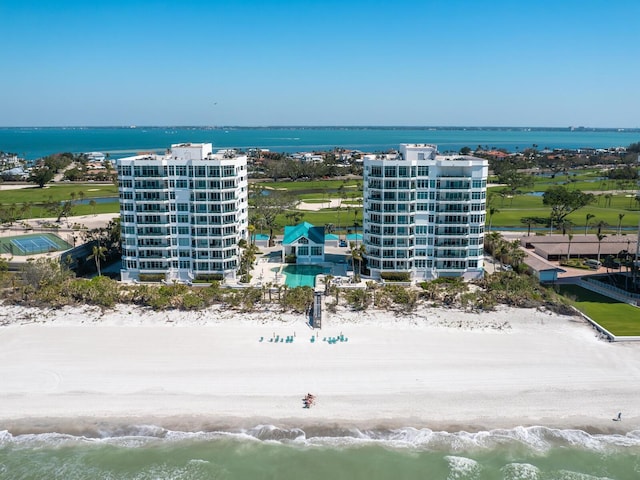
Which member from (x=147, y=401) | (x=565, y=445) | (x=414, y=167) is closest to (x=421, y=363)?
(x=565, y=445)

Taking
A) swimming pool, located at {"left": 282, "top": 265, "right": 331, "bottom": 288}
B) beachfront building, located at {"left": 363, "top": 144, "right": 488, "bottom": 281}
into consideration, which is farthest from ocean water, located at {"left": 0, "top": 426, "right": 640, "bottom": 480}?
beachfront building, located at {"left": 363, "top": 144, "right": 488, "bottom": 281}

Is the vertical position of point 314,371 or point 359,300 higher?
point 359,300

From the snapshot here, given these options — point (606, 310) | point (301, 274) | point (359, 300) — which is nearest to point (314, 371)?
point (359, 300)

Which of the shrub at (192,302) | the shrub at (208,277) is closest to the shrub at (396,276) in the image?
the shrub at (208,277)

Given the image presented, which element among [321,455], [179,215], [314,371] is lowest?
[321,455]

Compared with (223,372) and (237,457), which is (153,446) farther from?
(223,372)

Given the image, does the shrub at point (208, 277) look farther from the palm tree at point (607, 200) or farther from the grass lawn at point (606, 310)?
the palm tree at point (607, 200)

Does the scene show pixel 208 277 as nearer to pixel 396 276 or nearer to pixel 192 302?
pixel 192 302
